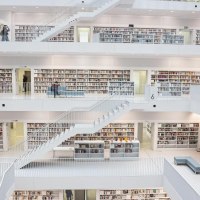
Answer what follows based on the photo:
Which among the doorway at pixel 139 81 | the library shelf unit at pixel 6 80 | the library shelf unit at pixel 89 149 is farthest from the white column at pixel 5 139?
the doorway at pixel 139 81

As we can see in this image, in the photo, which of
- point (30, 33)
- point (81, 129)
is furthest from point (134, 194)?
point (30, 33)

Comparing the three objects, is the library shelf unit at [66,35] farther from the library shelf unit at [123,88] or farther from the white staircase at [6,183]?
the white staircase at [6,183]

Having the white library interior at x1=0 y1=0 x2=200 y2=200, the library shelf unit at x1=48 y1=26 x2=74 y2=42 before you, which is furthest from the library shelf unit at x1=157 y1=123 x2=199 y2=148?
the library shelf unit at x1=48 y1=26 x2=74 y2=42

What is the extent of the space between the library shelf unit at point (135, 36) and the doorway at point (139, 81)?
5.31 feet

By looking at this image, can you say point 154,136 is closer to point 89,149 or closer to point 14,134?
point 89,149

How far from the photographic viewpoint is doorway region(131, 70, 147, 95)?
603 inches

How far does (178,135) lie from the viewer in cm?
1444

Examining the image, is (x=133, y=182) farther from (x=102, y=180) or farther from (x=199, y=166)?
(x=199, y=166)

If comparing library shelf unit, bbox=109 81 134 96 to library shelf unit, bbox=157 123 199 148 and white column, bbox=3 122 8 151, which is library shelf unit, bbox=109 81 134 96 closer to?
library shelf unit, bbox=157 123 199 148

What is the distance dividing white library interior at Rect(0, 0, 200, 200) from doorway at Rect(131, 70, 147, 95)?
0.16 feet

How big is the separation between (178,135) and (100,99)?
13.3ft

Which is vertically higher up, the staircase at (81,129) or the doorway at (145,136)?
the staircase at (81,129)

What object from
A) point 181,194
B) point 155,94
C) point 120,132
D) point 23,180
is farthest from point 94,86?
point 181,194

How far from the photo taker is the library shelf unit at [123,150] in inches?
494
